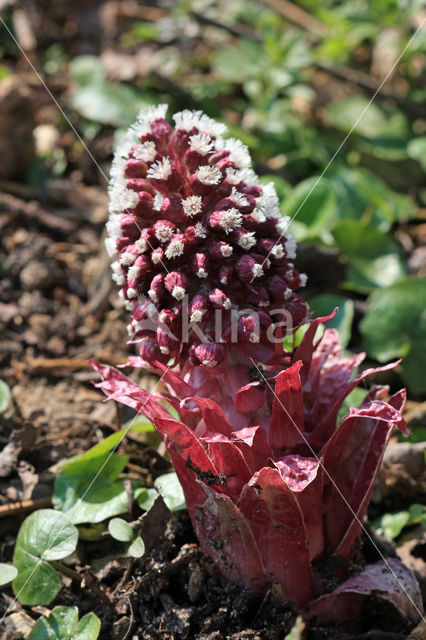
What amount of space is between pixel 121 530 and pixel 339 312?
1459 millimetres

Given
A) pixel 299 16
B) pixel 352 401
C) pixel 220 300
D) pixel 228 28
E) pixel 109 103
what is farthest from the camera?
pixel 299 16

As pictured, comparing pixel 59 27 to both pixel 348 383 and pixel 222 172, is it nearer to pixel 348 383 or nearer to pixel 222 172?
pixel 222 172

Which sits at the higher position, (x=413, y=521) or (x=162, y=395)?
(x=162, y=395)

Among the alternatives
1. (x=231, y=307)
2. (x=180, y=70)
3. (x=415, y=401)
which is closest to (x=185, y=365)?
(x=231, y=307)

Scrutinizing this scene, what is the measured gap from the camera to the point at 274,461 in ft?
6.38

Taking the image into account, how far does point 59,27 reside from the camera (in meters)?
5.65

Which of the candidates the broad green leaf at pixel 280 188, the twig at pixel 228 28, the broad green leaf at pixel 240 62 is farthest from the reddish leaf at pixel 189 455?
the twig at pixel 228 28

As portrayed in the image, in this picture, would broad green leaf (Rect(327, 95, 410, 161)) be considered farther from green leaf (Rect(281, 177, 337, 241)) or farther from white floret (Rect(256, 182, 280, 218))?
white floret (Rect(256, 182, 280, 218))

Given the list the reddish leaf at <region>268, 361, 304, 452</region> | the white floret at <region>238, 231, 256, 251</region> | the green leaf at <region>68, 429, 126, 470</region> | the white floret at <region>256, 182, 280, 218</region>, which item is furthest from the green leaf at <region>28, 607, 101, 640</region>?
the white floret at <region>256, 182, 280, 218</region>

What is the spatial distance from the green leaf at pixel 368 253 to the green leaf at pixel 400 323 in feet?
1.04

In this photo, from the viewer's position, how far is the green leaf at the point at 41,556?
6.90 ft

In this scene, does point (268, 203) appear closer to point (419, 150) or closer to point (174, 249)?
point (174, 249)

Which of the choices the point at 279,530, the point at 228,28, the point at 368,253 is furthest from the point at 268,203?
the point at 228,28

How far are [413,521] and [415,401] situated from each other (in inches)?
33.9
